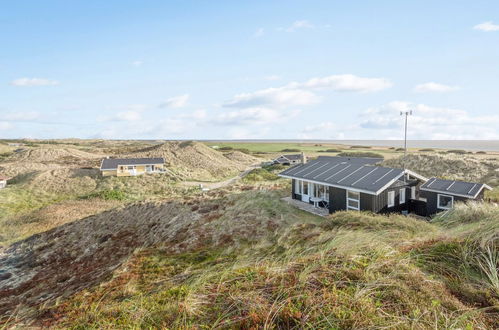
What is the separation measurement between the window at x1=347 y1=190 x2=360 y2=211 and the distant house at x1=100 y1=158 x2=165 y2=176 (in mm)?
38815

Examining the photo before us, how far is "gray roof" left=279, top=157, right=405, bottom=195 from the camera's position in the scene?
61.5 feet

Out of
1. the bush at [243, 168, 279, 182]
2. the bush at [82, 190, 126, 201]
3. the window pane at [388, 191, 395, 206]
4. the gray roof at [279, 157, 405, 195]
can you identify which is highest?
the gray roof at [279, 157, 405, 195]

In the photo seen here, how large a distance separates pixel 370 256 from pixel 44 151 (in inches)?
3430

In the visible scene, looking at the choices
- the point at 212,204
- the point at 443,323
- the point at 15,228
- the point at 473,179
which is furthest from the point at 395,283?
the point at 473,179

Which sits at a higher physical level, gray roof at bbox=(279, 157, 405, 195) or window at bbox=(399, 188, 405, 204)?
gray roof at bbox=(279, 157, 405, 195)

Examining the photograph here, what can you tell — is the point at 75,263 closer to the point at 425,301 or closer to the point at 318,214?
the point at 318,214

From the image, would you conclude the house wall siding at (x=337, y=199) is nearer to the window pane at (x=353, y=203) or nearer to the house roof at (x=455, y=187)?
the window pane at (x=353, y=203)

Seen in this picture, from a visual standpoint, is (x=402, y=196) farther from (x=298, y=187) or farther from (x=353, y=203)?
(x=298, y=187)

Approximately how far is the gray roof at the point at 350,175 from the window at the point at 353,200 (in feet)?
2.21

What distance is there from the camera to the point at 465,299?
5.46 metres

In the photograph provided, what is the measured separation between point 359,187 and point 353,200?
1.33 meters

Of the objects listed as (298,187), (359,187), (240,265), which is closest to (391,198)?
(359,187)

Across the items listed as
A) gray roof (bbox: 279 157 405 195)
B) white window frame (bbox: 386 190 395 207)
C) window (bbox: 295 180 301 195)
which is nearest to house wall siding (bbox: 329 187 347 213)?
gray roof (bbox: 279 157 405 195)

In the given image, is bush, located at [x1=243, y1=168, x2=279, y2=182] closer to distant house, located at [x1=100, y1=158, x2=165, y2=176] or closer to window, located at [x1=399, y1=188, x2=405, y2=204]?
distant house, located at [x1=100, y1=158, x2=165, y2=176]
